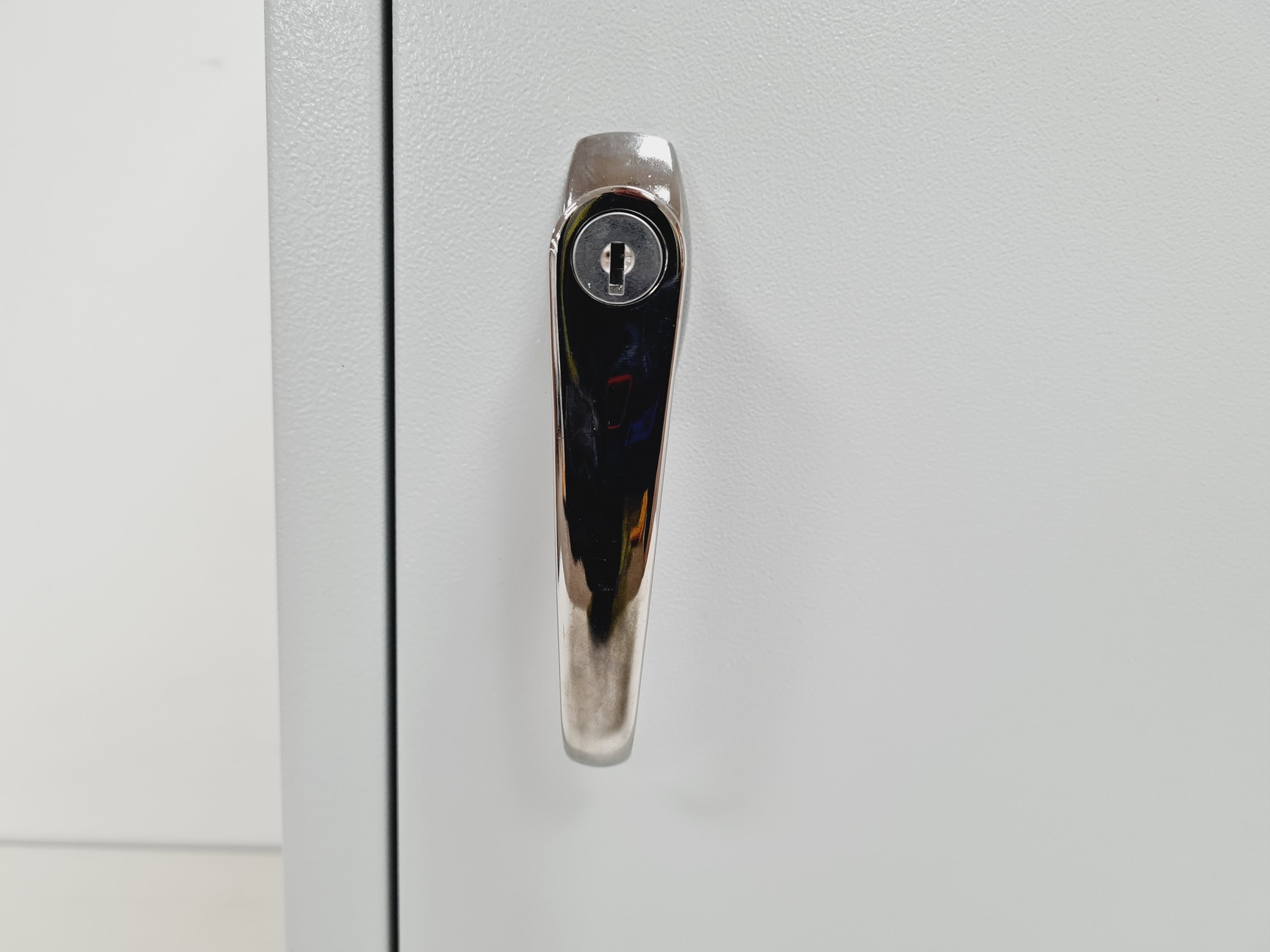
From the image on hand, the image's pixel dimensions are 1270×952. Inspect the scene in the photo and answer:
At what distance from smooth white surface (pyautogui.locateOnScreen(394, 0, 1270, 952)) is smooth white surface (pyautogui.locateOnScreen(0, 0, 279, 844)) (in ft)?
1.56

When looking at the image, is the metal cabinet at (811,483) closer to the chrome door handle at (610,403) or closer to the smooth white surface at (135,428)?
the chrome door handle at (610,403)

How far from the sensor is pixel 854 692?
198 millimetres

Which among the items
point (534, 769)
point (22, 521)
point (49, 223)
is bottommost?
point (22, 521)

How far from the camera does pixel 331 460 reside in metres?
0.19

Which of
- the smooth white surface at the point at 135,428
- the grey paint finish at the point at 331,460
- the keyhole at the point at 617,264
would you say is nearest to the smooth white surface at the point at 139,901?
the smooth white surface at the point at 135,428

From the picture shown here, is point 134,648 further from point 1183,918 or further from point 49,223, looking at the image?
point 1183,918

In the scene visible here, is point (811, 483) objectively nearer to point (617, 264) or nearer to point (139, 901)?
point (617, 264)

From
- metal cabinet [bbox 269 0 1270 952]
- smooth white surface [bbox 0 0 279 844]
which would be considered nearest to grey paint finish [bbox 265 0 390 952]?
metal cabinet [bbox 269 0 1270 952]

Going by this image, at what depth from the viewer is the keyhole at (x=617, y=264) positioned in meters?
0.15

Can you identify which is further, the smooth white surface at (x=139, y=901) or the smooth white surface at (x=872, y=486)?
the smooth white surface at (x=139, y=901)

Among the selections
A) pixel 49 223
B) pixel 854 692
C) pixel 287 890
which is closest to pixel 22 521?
pixel 49 223

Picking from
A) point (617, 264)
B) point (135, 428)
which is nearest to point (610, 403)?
point (617, 264)

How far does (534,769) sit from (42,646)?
2.09 feet

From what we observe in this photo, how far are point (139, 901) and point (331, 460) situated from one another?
1.98 feet
